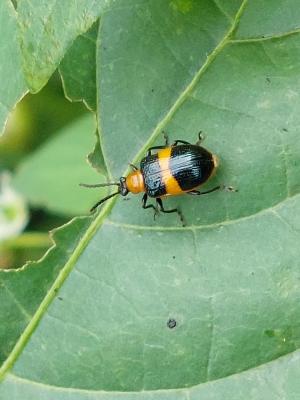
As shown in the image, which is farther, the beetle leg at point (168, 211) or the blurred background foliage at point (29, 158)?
the blurred background foliage at point (29, 158)

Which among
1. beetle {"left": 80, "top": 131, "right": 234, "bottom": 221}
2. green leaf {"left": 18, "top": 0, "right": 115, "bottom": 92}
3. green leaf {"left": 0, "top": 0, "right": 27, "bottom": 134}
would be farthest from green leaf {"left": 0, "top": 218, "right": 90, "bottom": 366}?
green leaf {"left": 18, "top": 0, "right": 115, "bottom": 92}

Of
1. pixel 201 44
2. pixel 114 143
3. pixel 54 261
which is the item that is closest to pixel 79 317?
pixel 54 261

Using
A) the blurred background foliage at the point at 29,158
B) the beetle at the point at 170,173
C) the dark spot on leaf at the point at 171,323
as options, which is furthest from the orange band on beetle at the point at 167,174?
the blurred background foliage at the point at 29,158

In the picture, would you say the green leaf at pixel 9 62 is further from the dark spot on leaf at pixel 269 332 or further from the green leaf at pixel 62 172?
the dark spot on leaf at pixel 269 332

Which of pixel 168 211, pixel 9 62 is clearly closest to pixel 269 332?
pixel 168 211

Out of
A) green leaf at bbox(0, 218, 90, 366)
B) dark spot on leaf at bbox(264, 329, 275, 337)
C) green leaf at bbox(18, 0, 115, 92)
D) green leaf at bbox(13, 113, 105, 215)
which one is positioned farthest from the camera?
green leaf at bbox(13, 113, 105, 215)

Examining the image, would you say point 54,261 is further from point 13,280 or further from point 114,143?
point 114,143

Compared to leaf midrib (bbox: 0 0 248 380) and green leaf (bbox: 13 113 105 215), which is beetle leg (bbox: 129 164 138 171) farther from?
green leaf (bbox: 13 113 105 215)
